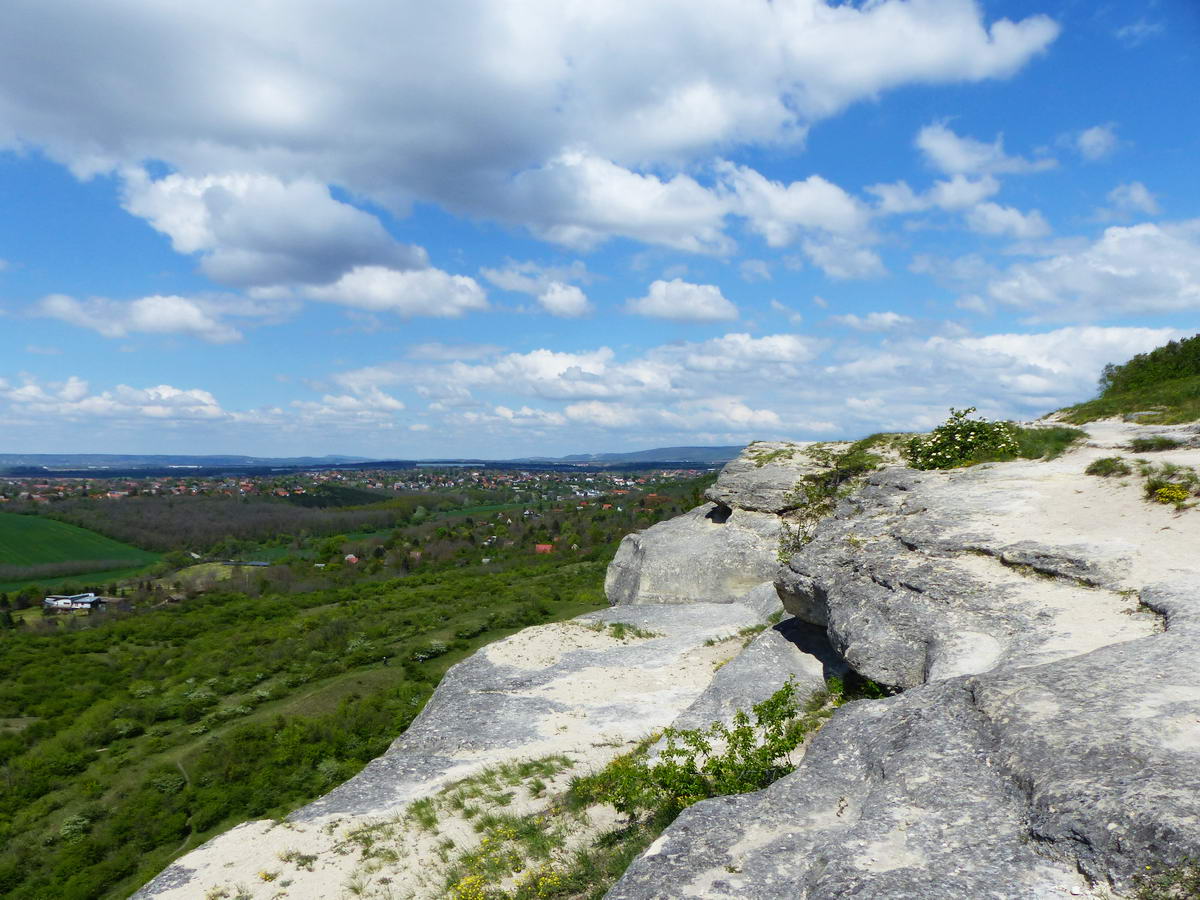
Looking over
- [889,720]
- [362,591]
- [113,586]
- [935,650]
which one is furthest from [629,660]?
[113,586]

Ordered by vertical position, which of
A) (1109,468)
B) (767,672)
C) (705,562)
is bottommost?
(767,672)

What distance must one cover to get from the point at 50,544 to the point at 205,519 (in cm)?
2919

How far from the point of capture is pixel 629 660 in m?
18.2

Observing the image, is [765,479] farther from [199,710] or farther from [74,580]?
[74,580]

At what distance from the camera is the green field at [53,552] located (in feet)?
355

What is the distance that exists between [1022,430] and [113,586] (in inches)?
4454

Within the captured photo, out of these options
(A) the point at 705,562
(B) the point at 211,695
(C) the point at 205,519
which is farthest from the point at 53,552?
(A) the point at 705,562

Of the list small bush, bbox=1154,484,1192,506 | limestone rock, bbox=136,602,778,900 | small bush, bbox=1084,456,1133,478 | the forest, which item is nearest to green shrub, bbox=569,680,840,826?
limestone rock, bbox=136,602,778,900

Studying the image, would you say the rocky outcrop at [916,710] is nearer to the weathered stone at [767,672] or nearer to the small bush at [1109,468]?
the weathered stone at [767,672]

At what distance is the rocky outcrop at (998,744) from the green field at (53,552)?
13354cm

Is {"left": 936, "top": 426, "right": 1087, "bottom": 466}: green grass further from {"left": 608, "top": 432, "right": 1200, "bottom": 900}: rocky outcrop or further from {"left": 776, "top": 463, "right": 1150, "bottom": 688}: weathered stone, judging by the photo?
{"left": 608, "top": 432, "right": 1200, "bottom": 900}: rocky outcrop

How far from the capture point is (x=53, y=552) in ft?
388

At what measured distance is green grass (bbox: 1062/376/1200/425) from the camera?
20.0 meters

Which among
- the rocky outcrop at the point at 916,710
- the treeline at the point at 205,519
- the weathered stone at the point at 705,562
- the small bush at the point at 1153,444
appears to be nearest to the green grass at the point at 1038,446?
the rocky outcrop at the point at 916,710
